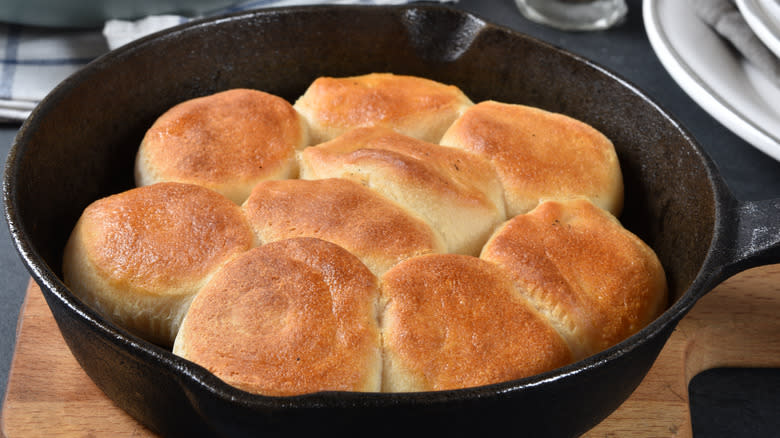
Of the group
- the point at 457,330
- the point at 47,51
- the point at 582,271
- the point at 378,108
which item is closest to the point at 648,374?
the point at 582,271

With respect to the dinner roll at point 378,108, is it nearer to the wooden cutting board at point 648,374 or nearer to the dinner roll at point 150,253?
the dinner roll at point 150,253

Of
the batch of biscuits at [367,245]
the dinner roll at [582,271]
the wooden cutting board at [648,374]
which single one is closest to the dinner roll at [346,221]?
the batch of biscuits at [367,245]

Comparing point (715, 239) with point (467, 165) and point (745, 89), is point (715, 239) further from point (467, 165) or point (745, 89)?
point (745, 89)

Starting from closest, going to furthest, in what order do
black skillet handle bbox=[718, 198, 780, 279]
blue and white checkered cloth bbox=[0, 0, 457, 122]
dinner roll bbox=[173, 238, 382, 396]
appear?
dinner roll bbox=[173, 238, 382, 396]
black skillet handle bbox=[718, 198, 780, 279]
blue and white checkered cloth bbox=[0, 0, 457, 122]

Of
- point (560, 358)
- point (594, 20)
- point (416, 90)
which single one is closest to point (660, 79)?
point (594, 20)

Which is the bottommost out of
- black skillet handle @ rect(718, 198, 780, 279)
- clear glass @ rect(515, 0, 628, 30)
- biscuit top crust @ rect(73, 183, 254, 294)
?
clear glass @ rect(515, 0, 628, 30)

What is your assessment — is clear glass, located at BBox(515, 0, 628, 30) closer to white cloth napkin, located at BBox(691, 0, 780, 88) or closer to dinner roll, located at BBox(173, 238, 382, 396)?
white cloth napkin, located at BBox(691, 0, 780, 88)

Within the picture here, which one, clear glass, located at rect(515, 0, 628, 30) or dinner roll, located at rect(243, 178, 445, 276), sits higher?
dinner roll, located at rect(243, 178, 445, 276)

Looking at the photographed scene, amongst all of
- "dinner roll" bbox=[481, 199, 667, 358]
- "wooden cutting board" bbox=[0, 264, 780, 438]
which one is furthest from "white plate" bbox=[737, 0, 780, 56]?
"dinner roll" bbox=[481, 199, 667, 358]
